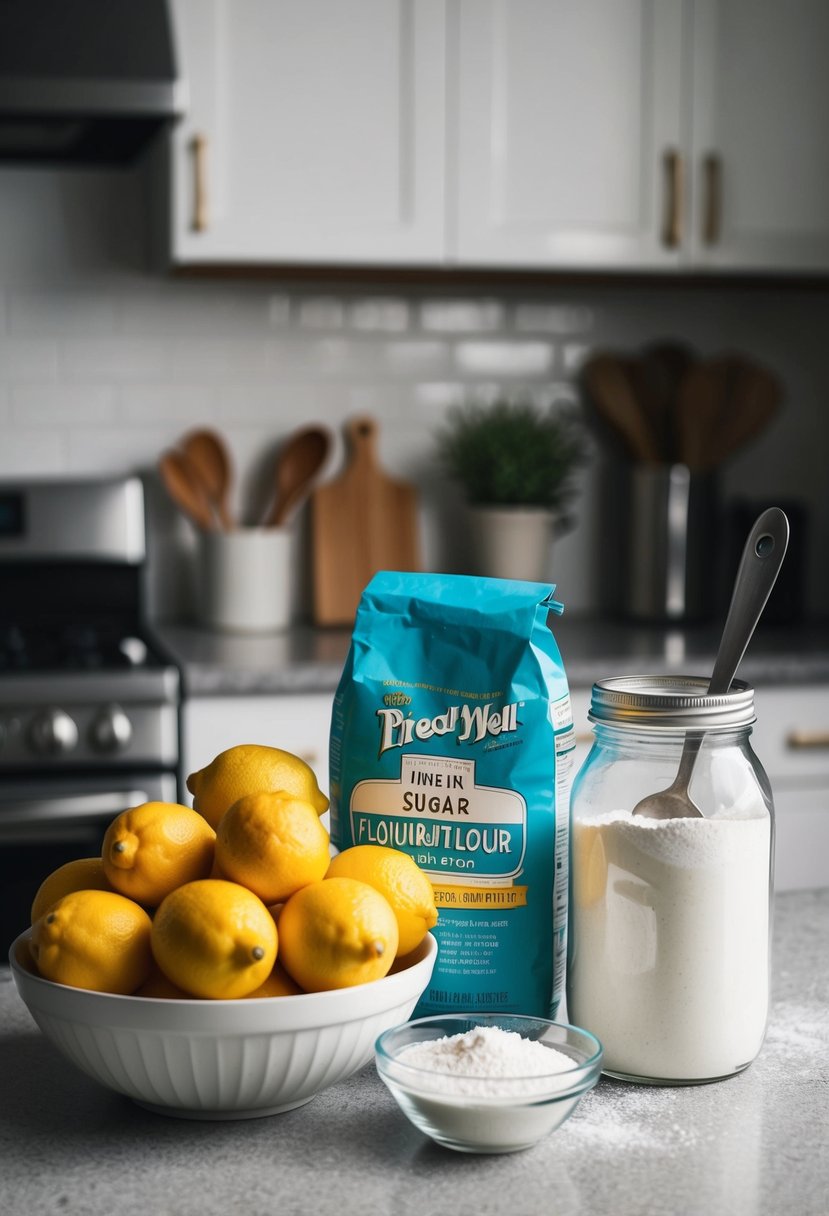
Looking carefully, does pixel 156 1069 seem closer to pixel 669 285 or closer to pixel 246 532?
pixel 246 532

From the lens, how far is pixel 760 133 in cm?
254

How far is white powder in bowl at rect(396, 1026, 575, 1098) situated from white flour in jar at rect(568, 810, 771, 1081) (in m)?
0.07

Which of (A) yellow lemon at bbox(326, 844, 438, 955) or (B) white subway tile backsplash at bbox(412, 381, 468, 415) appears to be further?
(B) white subway tile backsplash at bbox(412, 381, 468, 415)

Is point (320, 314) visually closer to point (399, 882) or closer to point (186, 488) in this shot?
point (186, 488)

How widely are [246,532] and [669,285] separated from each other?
3.31 feet

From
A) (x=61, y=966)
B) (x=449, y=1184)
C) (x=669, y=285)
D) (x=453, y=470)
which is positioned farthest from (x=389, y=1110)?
(x=669, y=285)

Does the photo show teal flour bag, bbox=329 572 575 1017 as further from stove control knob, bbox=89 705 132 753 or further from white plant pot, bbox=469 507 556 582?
white plant pot, bbox=469 507 556 582

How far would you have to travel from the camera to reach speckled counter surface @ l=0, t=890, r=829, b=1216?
26.6 inches

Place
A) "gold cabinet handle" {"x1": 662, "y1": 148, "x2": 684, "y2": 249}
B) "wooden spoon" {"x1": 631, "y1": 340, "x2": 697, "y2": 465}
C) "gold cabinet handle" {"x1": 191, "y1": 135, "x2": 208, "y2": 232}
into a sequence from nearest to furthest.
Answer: "gold cabinet handle" {"x1": 191, "y1": 135, "x2": 208, "y2": 232} → "gold cabinet handle" {"x1": 662, "y1": 148, "x2": 684, "y2": 249} → "wooden spoon" {"x1": 631, "y1": 340, "x2": 697, "y2": 465}

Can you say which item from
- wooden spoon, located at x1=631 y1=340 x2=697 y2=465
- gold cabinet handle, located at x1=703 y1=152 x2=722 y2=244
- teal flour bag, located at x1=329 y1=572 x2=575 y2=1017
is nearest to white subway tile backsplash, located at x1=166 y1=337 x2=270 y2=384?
wooden spoon, located at x1=631 y1=340 x2=697 y2=465

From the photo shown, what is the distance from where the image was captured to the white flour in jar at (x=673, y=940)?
0.78 m


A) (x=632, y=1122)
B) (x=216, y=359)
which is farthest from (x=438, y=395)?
(x=632, y=1122)

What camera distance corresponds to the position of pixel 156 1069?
0.71 m

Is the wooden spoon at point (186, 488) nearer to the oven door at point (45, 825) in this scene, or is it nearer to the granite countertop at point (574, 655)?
the granite countertop at point (574, 655)
